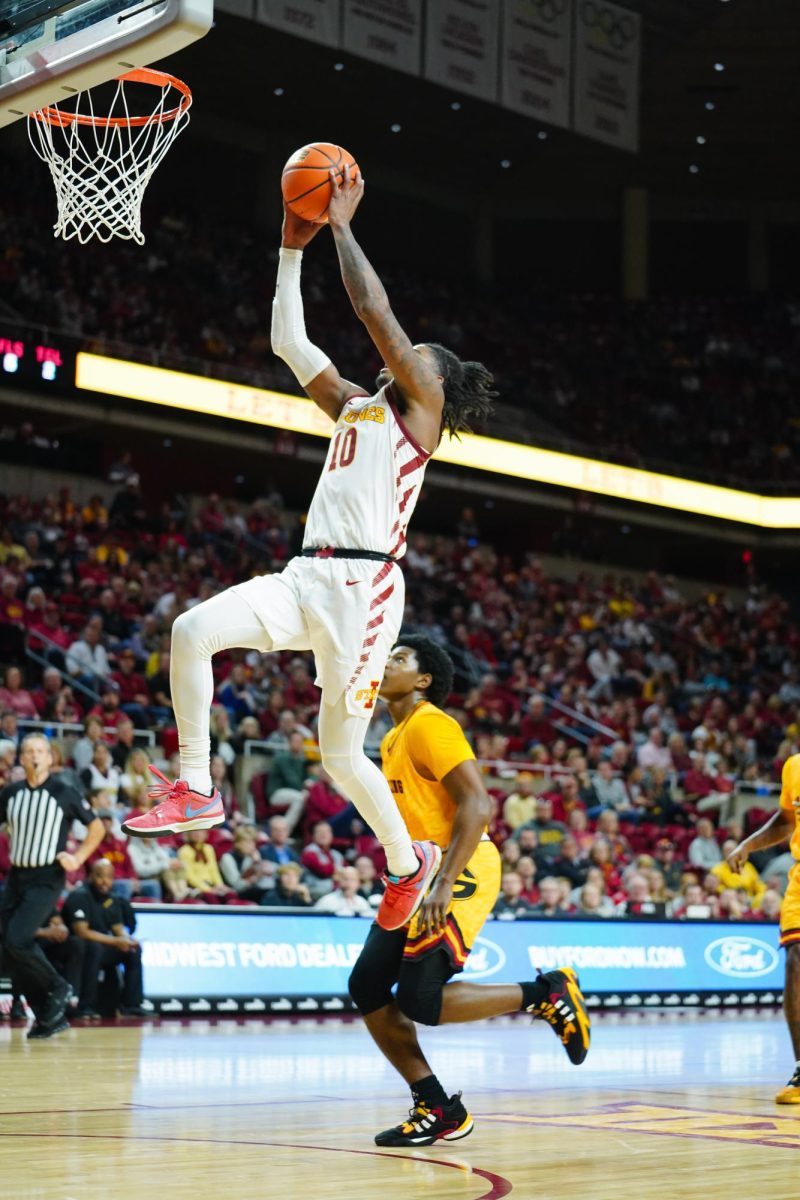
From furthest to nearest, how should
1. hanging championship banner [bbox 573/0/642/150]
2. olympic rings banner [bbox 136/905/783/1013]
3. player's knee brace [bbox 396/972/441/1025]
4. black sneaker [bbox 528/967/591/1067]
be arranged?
hanging championship banner [bbox 573/0/642/150] < olympic rings banner [bbox 136/905/783/1013] < black sneaker [bbox 528/967/591/1067] < player's knee brace [bbox 396/972/441/1025]

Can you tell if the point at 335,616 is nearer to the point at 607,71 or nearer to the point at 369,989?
the point at 369,989

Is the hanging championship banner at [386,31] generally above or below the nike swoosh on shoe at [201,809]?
above

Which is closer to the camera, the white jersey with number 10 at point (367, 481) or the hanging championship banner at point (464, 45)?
the white jersey with number 10 at point (367, 481)

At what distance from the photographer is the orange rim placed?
7655mm

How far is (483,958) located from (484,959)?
0.04 ft

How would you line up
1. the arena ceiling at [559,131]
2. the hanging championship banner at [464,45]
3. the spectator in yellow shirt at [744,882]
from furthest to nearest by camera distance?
the arena ceiling at [559,131] → the hanging championship banner at [464,45] → the spectator in yellow shirt at [744,882]

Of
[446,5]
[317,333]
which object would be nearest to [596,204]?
[317,333]

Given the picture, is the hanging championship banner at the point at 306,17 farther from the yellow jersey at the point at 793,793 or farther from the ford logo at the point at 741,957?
the yellow jersey at the point at 793,793

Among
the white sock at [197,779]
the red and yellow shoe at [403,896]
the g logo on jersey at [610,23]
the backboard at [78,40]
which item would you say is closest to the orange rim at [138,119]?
the backboard at [78,40]

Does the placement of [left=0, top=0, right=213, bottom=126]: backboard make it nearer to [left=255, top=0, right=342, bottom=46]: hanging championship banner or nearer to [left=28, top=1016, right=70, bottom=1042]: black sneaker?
[left=28, top=1016, right=70, bottom=1042]: black sneaker

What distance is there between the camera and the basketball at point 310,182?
5789 mm

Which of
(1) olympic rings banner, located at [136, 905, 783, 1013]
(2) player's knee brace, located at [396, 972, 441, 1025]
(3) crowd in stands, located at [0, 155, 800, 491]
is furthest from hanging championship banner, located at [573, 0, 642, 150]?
(2) player's knee brace, located at [396, 972, 441, 1025]

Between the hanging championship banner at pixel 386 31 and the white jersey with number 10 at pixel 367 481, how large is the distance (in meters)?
19.5

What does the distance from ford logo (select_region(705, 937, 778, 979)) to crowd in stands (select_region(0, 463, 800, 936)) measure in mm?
513
